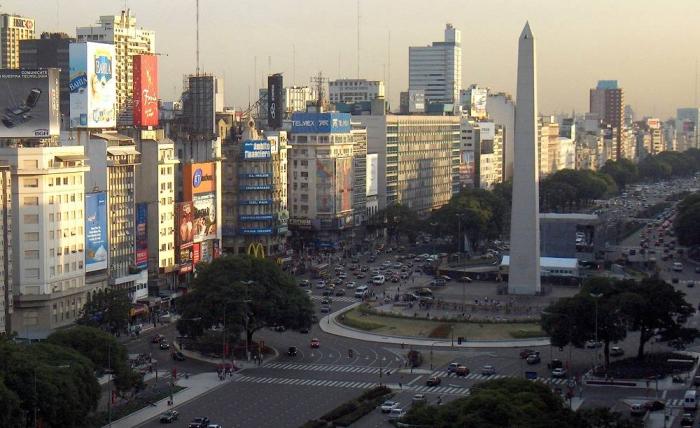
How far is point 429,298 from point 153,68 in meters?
22.7

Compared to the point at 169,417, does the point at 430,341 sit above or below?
above

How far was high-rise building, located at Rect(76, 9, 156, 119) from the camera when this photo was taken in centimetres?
14650

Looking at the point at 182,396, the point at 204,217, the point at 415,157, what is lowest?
the point at 182,396

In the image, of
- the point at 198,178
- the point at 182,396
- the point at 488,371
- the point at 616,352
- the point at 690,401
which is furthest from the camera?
the point at 198,178

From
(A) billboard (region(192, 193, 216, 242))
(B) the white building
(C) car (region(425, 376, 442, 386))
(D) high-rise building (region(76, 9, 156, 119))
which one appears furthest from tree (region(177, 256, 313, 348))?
(B) the white building

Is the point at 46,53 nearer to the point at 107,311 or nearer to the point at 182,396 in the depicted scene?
Answer: the point at 107,311

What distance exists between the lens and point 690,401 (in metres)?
51.7

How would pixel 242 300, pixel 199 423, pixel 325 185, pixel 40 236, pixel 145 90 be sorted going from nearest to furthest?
pixel 199 423
pixel 242 300
pixel 40 236
pixel 145 90
pixel 325 185

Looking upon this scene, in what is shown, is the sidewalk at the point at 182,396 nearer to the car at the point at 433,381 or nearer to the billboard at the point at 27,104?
the car at the point at 433,381

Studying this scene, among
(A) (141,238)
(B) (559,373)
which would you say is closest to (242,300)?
(B) (559,373)

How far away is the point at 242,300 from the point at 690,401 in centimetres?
2188

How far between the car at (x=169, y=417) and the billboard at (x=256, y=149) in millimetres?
48013

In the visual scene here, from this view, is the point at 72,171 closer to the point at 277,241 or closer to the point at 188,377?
the point at 188,377

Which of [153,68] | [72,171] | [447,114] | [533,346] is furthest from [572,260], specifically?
[447,114]
